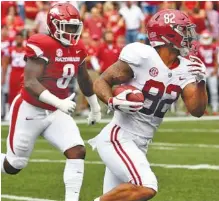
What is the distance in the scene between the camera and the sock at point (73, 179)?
6742 millimetres

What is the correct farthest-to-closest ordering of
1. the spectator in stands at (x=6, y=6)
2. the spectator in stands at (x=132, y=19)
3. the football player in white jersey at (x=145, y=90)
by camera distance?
1. the spectator in stands at (x=6, y=6)
2. the spectator in stands at (x=132, y=19)
3. the football player in white jersey at (x=145, y=90)

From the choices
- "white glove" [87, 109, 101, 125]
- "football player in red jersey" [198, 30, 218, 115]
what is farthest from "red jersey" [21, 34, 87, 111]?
"football player in red jersey" [198, 30, 218, 115]

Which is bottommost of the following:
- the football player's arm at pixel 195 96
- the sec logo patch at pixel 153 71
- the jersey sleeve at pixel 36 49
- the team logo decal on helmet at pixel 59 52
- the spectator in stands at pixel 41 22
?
the spectator in stands at pixel 41 22

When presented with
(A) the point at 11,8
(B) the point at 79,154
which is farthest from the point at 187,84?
(A) the point at 11,8

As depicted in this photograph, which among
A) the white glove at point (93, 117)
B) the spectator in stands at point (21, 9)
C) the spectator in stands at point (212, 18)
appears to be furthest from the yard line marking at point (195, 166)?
the spectator in stands at point (21, 9)

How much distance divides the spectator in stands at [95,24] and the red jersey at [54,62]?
33.4ft

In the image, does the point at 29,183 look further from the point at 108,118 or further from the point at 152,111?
the point at 108,118

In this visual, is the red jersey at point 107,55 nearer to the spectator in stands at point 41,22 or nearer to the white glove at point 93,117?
the spectator in stands at point 41,22

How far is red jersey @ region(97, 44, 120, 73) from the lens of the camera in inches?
615

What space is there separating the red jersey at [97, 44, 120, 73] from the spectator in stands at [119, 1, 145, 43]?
171 centimetres

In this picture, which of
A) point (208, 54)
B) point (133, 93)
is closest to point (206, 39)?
point (208, 54)

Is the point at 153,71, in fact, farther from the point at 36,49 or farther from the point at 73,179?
the point at 36,49

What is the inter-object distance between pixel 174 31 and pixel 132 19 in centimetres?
1185

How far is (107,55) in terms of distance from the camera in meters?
15.6
